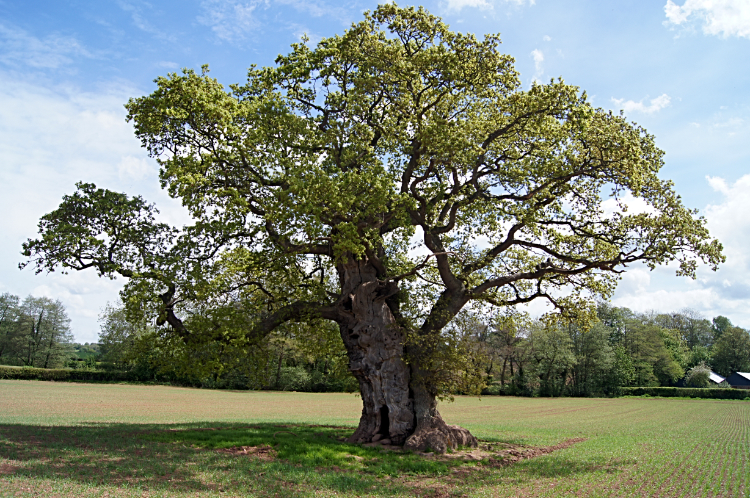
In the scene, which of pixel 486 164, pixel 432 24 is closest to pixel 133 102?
pixel 432 24

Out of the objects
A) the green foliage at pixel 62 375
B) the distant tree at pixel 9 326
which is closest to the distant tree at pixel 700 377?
the green foliage at pixel 62 375

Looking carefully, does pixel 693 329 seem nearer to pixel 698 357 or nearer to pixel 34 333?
pixel 698 357

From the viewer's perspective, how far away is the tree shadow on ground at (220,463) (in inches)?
389

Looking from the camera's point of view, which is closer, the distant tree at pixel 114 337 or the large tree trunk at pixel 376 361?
the large tree trunk at pixel 376 361

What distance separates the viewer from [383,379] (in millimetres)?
16875

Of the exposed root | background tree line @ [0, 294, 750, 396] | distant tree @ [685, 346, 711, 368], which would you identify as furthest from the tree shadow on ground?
distant tree @ [685, 346, 711, 368]

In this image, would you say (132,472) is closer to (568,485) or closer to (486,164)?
(568,485)

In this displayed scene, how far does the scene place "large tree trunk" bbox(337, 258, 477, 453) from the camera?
658 inches

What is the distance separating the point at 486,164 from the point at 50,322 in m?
86.6

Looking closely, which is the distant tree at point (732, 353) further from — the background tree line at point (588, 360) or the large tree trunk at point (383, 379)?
the large tree trunk at point (383, 379)

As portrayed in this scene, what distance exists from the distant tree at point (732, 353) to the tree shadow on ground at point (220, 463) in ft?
352

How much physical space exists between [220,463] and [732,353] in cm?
11618

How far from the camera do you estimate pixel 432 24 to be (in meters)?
16.5

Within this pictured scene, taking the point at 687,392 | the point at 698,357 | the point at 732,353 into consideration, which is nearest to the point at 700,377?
the point at 687,392
